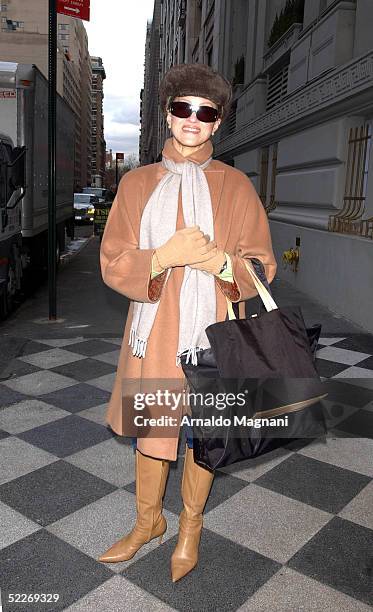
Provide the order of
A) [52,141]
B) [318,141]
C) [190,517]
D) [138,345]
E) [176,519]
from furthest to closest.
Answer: [318,141] → [52,141] → [176,519] → [190,517] → [138,345]

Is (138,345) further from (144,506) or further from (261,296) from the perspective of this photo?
(144,506)

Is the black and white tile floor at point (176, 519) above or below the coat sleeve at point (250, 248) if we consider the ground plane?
below

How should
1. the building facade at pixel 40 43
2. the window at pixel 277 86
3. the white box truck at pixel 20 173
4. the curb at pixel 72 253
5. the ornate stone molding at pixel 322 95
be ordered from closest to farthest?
the ornate stone molding at pixel 322 95 < the white box truck at pixel 20 173 < the window at pixel 277 86 < the curb at pixel 72 253 < the building facade at pixel 40 43

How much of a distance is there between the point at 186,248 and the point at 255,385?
0.53 m

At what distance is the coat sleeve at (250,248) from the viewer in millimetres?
2123

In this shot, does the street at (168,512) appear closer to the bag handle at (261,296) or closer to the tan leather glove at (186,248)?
the bag handle at (261,296)

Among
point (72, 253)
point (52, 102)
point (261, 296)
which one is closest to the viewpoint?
point (261, 296)

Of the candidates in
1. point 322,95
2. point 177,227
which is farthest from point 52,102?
point 177,227

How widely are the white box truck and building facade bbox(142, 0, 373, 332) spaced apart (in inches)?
163

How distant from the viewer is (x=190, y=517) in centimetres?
230

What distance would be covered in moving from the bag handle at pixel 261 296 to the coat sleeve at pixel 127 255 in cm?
28

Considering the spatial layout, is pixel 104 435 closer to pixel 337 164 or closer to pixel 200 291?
pixel 200 291

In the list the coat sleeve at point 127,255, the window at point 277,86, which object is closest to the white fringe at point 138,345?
the coat sleeve at point 127,255

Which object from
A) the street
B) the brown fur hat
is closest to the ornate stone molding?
the street
